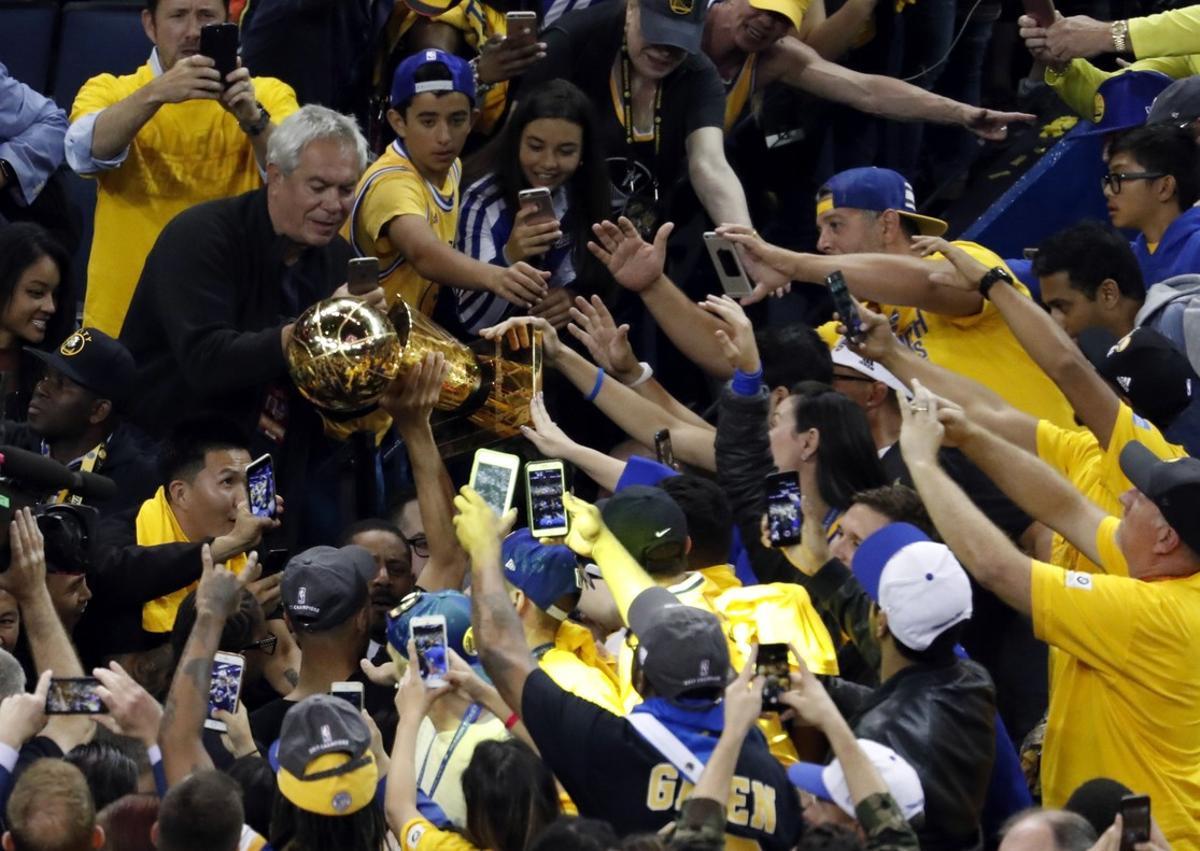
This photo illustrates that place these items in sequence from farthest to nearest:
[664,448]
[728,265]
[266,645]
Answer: [728,265]
[664,448]
[266,645]

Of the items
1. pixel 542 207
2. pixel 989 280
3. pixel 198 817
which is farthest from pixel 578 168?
pixel 198 817

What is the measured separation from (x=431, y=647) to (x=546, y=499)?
62 cm

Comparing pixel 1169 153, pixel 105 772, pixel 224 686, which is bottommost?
pixel 105 772

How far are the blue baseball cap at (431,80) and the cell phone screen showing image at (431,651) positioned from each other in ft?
8.57

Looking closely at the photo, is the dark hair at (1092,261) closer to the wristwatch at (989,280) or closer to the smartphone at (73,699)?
the wristwatch at (989,280)

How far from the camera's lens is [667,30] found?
802cm

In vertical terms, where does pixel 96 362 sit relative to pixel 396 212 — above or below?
below

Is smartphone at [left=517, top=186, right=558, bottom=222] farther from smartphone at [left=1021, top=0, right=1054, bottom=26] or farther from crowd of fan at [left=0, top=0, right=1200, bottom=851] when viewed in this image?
smartphone at [left=1021, top=0, right=1054, bottom=26]

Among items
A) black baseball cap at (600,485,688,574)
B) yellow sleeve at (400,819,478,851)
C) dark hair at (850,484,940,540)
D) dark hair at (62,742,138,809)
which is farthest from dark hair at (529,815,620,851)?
dark hair at (850,484,940,540)

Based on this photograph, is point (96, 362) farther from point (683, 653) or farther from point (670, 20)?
point (683, 653)

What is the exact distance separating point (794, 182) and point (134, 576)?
3503 millimetres

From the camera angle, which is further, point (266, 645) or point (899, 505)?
point (266, 645)

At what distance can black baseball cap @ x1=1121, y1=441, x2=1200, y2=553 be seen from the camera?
17.9 feet

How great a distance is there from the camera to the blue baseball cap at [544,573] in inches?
231
